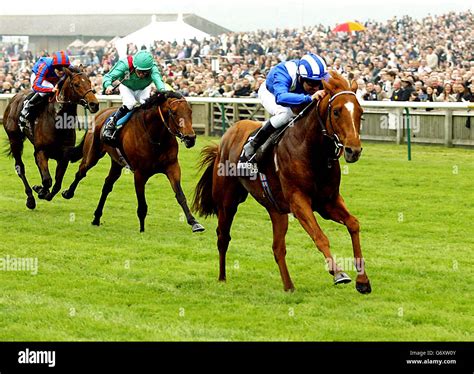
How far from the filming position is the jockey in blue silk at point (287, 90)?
744cm

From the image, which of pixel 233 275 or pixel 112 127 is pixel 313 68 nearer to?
pixel 233 275

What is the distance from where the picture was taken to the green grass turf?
670 cm

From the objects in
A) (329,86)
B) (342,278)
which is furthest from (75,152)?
(342,278)

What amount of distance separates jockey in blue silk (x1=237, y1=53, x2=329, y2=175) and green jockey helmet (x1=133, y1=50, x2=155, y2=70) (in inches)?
135

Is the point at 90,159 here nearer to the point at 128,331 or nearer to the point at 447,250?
the point at 447,250

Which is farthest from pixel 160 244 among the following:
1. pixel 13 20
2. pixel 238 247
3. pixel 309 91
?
pixel 13 20

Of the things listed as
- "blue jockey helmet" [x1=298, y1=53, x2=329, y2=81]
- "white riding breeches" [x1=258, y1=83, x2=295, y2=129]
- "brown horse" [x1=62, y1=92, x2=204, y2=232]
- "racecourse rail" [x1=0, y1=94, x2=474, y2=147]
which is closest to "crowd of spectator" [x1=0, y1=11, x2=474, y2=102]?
"racecourse rail" [x1=0, y1=94, x2=474, y2=147]

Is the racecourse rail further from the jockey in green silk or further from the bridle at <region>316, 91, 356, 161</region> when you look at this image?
the bridle at <region>316, 91, 356, 161</region>

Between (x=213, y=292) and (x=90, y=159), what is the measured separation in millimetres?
4915

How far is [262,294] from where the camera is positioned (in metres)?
7.82

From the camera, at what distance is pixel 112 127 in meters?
11.6

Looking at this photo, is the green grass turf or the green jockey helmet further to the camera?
the green jockey helmet

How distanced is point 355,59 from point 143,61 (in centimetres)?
1742
